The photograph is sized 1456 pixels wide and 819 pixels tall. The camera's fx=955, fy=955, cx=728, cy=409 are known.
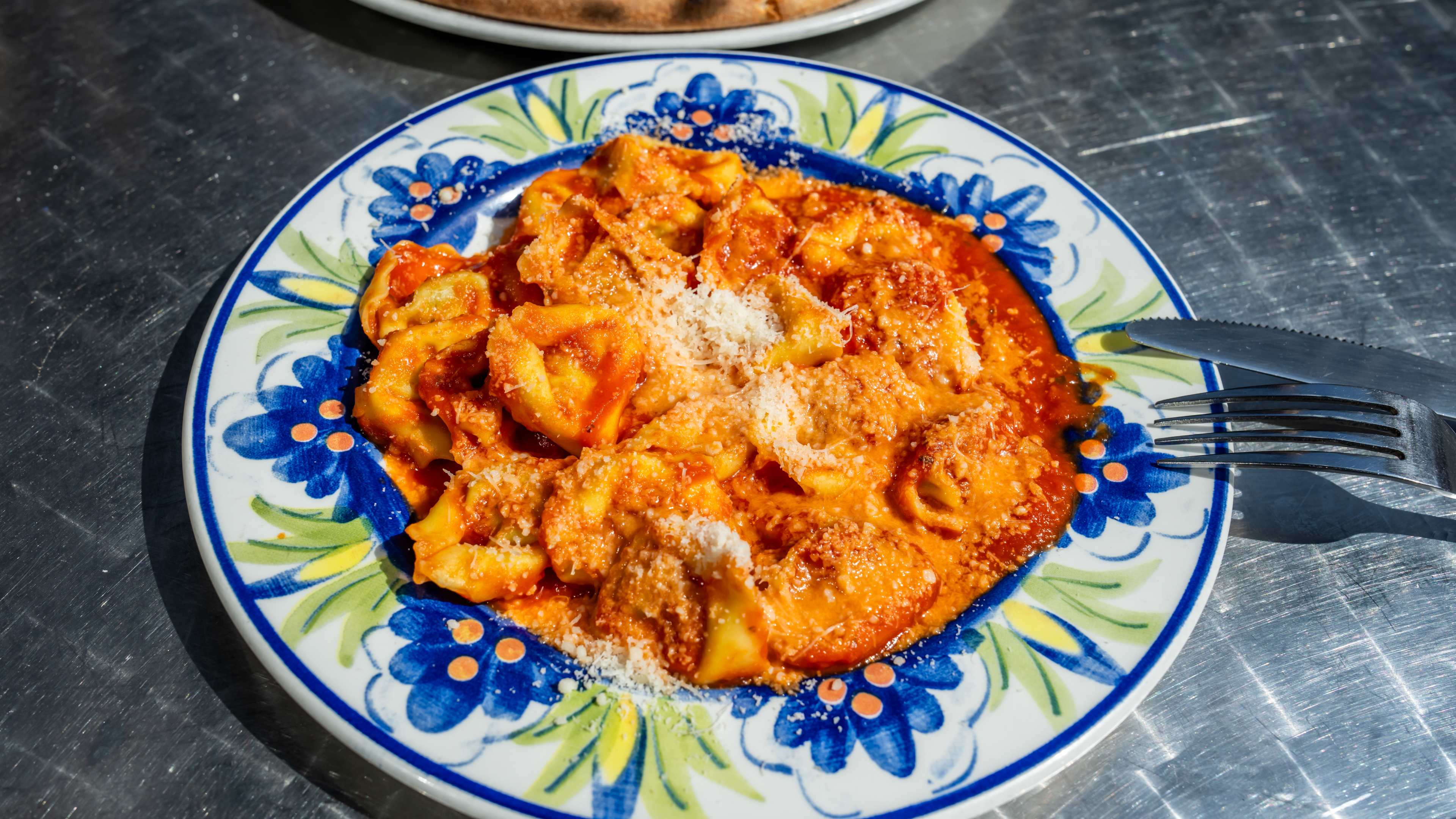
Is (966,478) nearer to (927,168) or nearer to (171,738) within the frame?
(927,168)

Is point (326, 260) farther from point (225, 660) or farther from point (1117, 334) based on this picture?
point (1117, 334)

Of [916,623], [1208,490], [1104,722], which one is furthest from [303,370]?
[1208,490]

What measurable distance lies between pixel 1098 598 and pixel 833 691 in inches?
24.1

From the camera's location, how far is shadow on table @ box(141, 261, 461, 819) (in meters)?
1.96

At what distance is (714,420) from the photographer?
224 cm

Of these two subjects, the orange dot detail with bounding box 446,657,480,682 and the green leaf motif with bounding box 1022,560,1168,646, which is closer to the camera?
the orange dot detail with bounding box 446,657,480,682

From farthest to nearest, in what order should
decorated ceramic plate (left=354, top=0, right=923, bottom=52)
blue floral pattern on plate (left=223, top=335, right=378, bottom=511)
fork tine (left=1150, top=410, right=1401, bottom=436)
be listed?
1. decorated ceramic plate (left=354, top=0, right=923, bottom=52)
2. fork tine (left=1150, top=410, right=1401, bottom=436)
3. blue floral pattern on plate (left=223, top=335, right=378, bottom=511)

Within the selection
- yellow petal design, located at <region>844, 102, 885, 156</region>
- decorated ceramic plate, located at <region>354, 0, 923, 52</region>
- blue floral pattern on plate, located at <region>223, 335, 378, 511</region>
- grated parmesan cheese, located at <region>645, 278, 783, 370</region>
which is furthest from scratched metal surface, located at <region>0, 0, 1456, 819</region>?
grated parmesan cheese, located at <region>645, 278, 783, 370</region>

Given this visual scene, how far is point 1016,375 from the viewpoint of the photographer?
248cm

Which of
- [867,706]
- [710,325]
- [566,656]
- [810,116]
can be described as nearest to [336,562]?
[566,656]

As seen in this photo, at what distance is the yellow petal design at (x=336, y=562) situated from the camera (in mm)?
1948

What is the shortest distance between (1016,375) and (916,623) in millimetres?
780

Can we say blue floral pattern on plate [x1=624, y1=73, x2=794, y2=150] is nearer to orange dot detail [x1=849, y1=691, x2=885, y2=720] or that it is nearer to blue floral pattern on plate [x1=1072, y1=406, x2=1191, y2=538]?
blue floral pattern on plate [x1=1072, y1=406, x2=1191, y2=538]

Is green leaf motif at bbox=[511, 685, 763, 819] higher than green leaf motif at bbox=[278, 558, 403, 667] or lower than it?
higher
